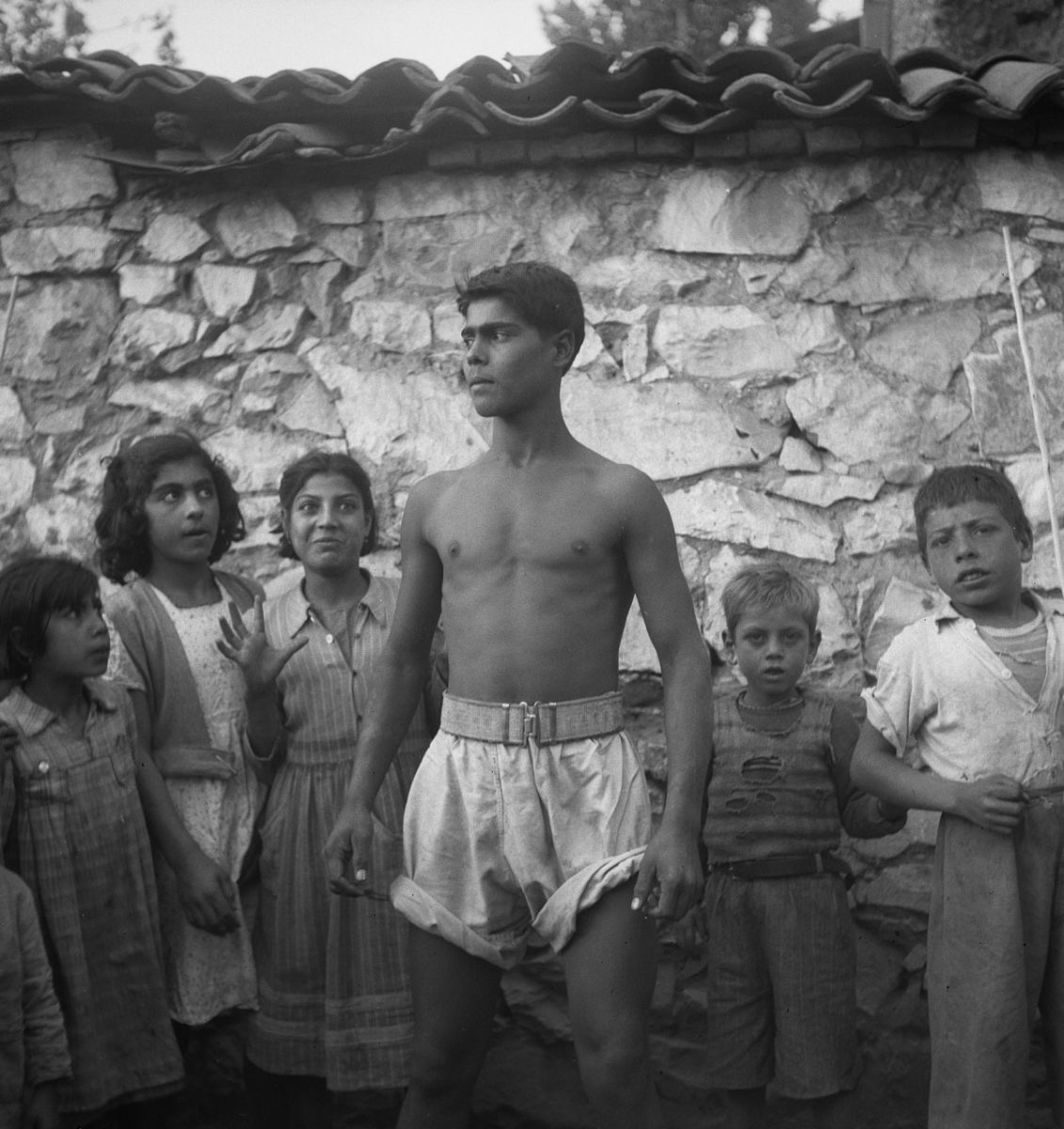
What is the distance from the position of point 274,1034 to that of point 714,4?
9.06m

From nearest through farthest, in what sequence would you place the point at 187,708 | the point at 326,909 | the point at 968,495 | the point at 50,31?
the point at 968,495 < the point at 326,909 < the point at 187,708 < the point at 50,31

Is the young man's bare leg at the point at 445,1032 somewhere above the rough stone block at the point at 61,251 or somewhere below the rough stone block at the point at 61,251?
below

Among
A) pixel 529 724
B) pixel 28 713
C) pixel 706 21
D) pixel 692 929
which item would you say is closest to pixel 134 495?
pixel 28 713

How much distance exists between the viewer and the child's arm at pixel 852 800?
10.5 ft

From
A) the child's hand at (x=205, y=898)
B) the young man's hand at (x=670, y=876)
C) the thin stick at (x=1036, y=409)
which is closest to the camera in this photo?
the young man's hand at (x=670, y=876)

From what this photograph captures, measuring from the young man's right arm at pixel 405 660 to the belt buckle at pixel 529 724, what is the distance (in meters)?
0.36

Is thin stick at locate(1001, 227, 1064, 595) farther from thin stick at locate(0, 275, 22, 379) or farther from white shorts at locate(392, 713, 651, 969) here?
thin stick at locate(0, 275, 22, 379)

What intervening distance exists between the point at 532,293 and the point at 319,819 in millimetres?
1323

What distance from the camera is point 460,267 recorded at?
395 centimetres

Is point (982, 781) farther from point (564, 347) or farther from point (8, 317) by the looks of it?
point (8, 317)

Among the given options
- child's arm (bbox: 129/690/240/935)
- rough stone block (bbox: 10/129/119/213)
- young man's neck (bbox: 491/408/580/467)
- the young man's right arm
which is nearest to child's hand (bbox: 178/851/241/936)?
child's arm (bbox: 129/690/240/935)

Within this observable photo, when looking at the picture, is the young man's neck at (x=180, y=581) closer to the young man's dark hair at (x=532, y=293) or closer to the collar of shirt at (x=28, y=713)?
the collar of shirt at (x=28, y=713)

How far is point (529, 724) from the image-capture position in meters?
2.70

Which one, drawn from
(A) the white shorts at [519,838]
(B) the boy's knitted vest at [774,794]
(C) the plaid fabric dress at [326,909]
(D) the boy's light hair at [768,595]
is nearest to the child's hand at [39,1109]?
(C) the plaid fabric dress at [326,909]
